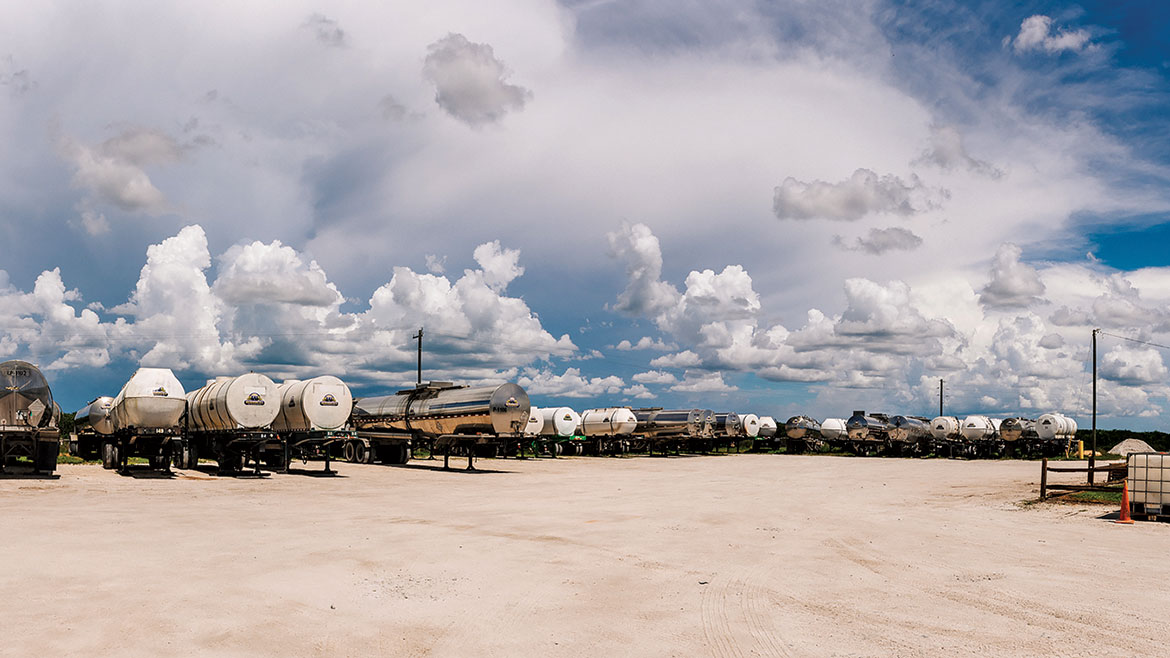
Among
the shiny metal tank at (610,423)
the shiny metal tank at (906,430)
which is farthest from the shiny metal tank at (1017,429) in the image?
the shiny metal tank at (610,423)

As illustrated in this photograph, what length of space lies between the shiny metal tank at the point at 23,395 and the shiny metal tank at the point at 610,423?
40.1 metres

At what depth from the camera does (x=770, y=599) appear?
410 inches

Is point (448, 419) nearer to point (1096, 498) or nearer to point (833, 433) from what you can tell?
point (1096, 498)

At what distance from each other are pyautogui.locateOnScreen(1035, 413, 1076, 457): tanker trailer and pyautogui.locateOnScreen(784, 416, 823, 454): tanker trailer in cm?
1540

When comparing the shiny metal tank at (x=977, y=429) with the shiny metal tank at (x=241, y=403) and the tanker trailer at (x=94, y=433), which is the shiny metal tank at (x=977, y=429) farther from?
the tanker trailer at (x=94, y=433)

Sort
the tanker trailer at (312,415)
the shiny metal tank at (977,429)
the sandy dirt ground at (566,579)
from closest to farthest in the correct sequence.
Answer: the sandy dirt ground at (566,579) → the tanker trailer at (312,415) → the shiny metal tank at (977,429)

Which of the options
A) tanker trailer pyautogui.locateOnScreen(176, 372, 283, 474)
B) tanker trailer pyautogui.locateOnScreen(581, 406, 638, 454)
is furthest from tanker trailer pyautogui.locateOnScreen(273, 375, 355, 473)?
tanker trailer pyautogui.locateOnScreen(581, 406, 638, 454)

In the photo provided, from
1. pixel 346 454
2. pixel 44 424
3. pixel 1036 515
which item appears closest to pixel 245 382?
pixel 44 424

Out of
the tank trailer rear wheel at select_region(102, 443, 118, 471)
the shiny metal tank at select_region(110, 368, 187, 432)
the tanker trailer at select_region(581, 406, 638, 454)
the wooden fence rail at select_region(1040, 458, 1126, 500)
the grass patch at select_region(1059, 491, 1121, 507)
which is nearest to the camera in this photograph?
the wooden fence rail at select_region(1040, 458, 1126, 500)

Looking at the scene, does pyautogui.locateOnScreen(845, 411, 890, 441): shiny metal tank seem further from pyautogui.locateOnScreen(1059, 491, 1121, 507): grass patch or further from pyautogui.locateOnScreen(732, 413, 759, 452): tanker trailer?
pyautogui.locateOnScreen(1059, 491, 1121, 507): grass patch

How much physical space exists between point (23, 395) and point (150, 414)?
3.77 meters

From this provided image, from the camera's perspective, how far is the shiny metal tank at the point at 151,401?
28.7 m

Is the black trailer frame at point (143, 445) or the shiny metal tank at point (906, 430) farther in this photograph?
the shiny metal tank at point (906, 430)

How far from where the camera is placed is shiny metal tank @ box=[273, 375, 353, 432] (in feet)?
108
